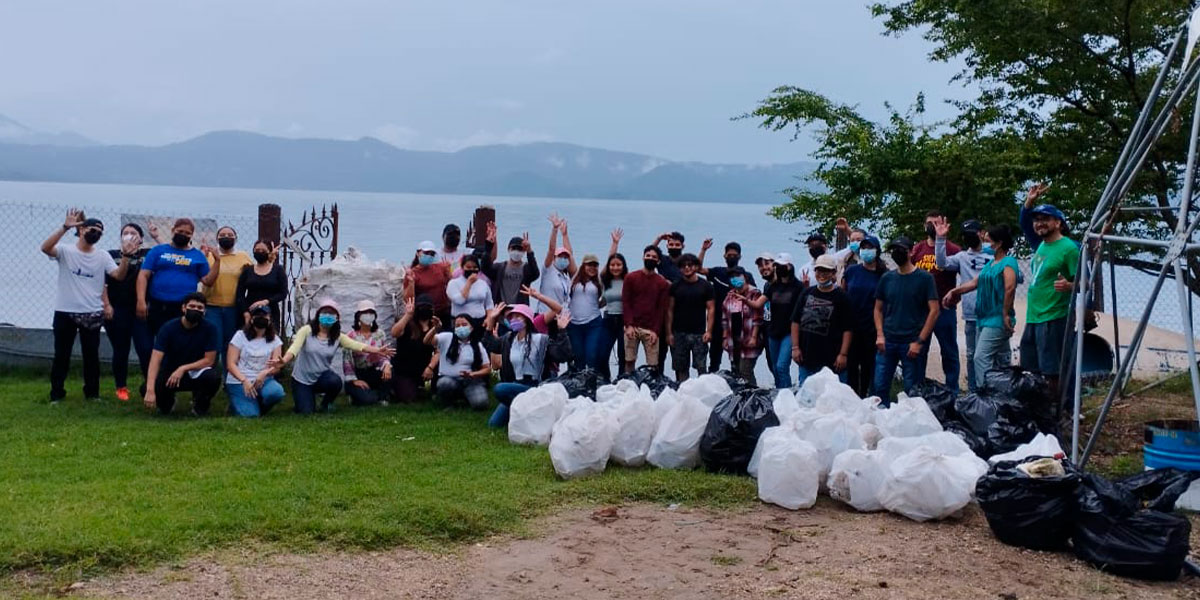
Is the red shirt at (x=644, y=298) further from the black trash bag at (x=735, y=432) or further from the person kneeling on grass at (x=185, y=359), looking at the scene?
the person kneeling on grass at (x=185, y=359)

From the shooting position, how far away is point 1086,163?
1323 centimetres

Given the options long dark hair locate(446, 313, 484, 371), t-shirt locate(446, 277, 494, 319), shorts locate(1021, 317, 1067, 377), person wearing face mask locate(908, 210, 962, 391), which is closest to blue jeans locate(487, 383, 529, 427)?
long dark hair locate(446, 313, 484, 371)

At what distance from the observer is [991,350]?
9.45 meters

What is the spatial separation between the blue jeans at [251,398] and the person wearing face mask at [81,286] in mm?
1631

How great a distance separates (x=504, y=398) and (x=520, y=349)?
1.88 feet

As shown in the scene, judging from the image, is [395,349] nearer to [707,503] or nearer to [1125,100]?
[707,503]

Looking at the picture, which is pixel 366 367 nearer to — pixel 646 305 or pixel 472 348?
pixel 472 348

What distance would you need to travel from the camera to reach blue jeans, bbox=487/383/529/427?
32.0 ft

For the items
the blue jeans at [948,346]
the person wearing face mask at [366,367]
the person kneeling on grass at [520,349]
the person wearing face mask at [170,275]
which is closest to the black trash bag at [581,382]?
the person kneeling on grass at [520,349]

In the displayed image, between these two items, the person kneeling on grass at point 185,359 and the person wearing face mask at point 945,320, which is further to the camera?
the person wearing face mask at point 945,320

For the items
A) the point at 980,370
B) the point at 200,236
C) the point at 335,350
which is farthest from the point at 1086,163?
the point at 200,236

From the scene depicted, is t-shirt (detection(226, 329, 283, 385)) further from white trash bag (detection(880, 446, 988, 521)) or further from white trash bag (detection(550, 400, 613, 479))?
white trash bag (detection(880, 446, 988, 521))

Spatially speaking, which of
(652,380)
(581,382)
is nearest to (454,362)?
(581,382)

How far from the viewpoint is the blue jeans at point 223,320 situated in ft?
34.8
